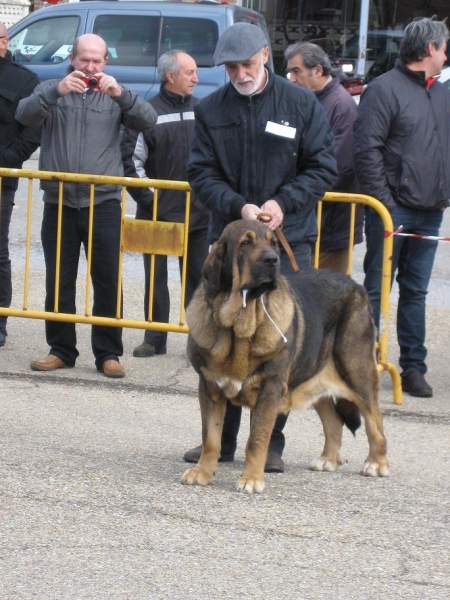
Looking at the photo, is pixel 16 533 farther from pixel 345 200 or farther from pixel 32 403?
pixel 345 200

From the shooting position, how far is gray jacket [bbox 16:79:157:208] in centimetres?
695

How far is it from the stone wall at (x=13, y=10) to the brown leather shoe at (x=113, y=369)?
17.3m

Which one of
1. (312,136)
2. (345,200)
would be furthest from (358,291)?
(345,200)

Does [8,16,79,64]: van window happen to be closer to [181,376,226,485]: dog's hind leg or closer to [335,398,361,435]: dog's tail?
[335,398,361,435]: dog's tail

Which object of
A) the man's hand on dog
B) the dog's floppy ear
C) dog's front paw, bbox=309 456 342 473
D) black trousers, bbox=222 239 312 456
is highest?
the man's hand on dog

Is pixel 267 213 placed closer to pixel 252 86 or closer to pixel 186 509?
pixel 252 86

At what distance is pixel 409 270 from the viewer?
278 inches

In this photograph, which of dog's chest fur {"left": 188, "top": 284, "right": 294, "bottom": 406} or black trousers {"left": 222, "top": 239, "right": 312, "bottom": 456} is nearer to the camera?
dog's chest fur {"left": 188, "top": 284, "right": 294, "bottom": 406}

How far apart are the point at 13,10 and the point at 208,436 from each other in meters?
19.8

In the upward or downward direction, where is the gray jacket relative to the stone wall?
downward

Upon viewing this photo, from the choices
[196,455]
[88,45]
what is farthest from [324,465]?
[88,45]

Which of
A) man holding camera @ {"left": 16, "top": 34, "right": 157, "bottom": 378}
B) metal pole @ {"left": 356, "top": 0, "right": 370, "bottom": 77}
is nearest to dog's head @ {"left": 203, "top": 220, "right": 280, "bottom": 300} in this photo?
man holding camera @ {"left": 16, "top": 34, "right": 157, "bottom": 378}

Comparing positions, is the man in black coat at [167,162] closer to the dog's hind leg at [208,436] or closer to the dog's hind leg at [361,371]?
the dog's hind leg at [361,371]

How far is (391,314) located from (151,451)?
3.65 metres
